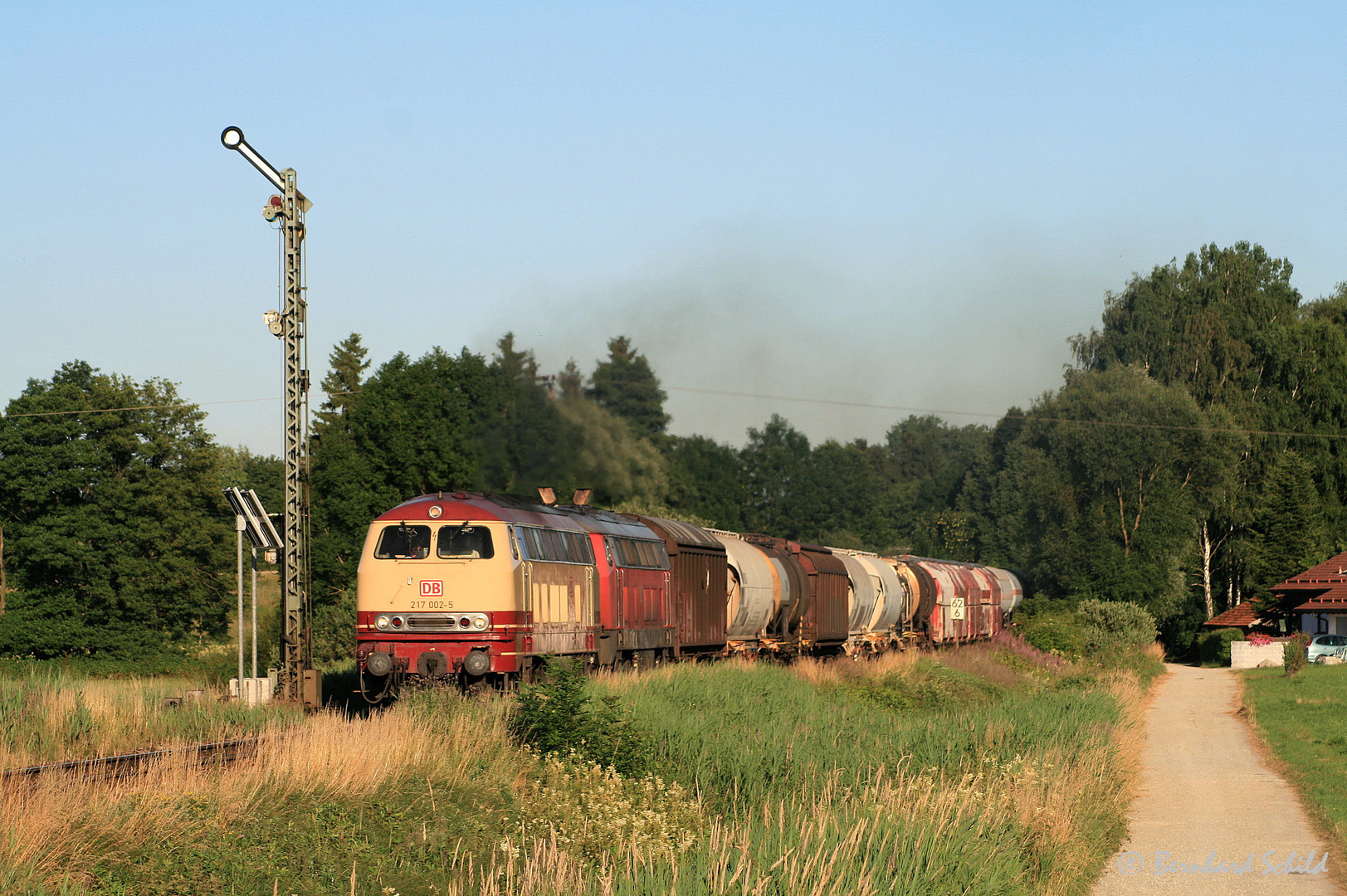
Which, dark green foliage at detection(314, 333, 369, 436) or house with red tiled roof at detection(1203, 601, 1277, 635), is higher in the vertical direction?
dark green foliage at detection(314, 333, 369, 436)

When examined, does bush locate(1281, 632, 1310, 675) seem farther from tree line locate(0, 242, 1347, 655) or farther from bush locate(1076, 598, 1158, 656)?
tree line locate(0, 242, 1347, 655)

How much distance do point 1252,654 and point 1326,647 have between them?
3.55 meters

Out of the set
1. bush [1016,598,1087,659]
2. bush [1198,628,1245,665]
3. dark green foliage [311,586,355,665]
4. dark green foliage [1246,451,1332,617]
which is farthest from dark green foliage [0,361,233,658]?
dark green foliage [1246,451,1332,617]

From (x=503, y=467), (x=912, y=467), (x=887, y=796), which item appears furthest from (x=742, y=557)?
(x=912, y=467)

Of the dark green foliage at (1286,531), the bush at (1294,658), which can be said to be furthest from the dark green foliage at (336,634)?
the dark green foliage at (1286,531)

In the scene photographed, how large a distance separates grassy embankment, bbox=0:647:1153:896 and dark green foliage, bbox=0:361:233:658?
43.6 metres

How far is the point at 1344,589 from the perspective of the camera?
56.8 metres

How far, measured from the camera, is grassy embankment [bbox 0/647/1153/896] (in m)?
8.98

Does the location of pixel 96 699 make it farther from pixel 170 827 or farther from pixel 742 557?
pixel 742 557

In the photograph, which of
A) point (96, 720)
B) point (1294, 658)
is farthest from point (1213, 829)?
point (1294, 658)

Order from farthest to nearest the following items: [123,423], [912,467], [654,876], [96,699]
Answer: [912,467] → [123,423] → [96,699] → [654,876]

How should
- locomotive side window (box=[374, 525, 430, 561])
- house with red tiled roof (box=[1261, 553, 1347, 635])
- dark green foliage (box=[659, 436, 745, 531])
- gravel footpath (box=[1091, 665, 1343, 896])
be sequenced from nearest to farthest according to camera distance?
1. gravel footpath (box=[1091, 665, 1343, 896])
2. locomotive side window (box=[374, 525, 430, 561])
3. house with red tiled roof (box=[1261, 553, 1347, 635])
4. dark green foliage (box=[659, 436, 745, 531])

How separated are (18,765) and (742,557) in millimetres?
20288

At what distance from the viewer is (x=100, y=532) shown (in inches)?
2320
